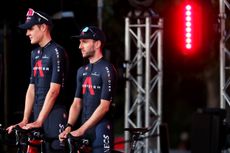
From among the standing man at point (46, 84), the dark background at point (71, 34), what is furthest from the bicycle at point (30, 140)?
the dark background at point (71, 34)

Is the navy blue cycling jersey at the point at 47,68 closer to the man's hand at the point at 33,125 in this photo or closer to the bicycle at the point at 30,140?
the man's hand at the point at 33,125

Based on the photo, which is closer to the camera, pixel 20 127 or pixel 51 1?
pixel 20 127

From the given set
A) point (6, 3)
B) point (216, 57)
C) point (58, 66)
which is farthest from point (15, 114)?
point (216, 57)

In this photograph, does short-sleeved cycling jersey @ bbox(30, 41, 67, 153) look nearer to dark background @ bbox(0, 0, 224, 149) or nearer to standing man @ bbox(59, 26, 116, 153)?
standing man @ bbox(59, 26, 116, 153)

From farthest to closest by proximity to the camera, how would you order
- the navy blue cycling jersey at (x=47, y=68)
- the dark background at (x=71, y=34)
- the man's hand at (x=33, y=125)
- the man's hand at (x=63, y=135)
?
the dark background at (x=71, y=34) → the navy blue cycling jersey at (x=47, y=68) → the man's hand at (x=33, y=125) → the man's hand at (x=63, y=135)

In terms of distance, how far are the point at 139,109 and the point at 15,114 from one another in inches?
89.3

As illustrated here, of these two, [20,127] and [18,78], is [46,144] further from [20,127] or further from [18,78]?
[18,78]

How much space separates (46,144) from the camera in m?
9.64

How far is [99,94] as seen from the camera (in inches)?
369

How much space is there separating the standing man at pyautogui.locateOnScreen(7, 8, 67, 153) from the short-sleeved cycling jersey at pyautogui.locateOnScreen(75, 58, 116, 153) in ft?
1.35

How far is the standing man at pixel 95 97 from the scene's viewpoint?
9.27 m

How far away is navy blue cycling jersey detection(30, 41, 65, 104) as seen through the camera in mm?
9773

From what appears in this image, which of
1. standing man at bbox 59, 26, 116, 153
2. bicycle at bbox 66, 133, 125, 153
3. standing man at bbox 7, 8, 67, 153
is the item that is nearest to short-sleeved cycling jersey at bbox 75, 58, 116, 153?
standing man at bbox 59, 26, 116, 153

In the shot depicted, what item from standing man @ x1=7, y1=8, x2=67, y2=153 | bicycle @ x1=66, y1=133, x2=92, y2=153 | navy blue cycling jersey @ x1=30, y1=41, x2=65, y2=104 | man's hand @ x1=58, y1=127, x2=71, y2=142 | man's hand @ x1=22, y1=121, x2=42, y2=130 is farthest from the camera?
navy blue cycling jersey @ x1=30, y1=41, x2=65, y2=104
